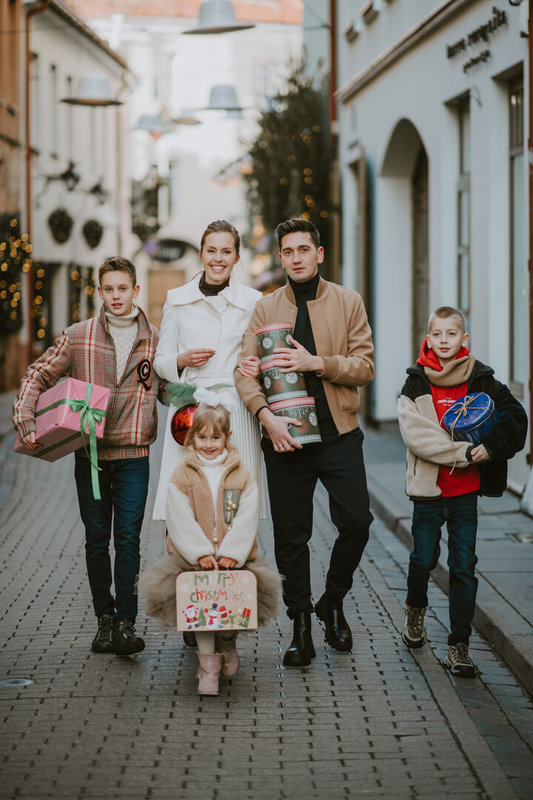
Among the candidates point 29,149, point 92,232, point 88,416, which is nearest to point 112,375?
point 88,416

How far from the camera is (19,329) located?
2259cm

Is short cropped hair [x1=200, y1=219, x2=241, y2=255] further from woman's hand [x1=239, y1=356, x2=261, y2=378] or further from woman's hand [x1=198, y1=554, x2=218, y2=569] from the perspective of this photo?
woman's hand [x1=198, y1=554, x2=218, y2=569]

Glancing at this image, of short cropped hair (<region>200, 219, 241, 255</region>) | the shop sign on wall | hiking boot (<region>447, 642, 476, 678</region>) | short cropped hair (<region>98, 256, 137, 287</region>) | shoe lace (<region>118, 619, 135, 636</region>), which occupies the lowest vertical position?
hiking boot (<region>447, 642, 476, 678</region>)

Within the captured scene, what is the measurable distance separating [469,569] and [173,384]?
1553 mm

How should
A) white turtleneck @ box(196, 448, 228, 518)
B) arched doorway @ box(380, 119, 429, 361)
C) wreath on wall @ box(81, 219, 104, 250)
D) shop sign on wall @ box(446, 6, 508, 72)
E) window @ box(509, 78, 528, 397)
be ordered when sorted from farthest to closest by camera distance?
wreath on wall @ box(81, 219, 104, 250) → arched doorway @ box(380, 119, 429, 361) → window @ box(509, 78, 528, 397) → shop sign on wall @ box(446, 6, 508, 72) → white turtleneck @ box(196, 448, 228, 518)

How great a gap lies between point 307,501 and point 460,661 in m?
0.99

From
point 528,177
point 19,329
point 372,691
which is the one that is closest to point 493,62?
point 528,177

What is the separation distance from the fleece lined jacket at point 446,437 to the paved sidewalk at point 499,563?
76 cm

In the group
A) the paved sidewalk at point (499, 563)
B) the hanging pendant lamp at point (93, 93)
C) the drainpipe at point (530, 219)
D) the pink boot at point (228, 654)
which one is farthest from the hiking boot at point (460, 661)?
the hanging pendant lamp at point (93, 93)

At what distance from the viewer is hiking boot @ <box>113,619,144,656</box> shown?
604 cm

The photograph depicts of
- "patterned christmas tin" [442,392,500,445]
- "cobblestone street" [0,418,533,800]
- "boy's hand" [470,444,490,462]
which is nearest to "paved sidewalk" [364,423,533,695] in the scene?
"cobblestone street" [0,418,533,800]

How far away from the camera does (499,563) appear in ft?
25.6

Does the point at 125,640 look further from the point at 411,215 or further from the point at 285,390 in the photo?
the point at 411,215

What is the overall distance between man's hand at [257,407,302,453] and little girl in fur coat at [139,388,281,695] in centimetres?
18
